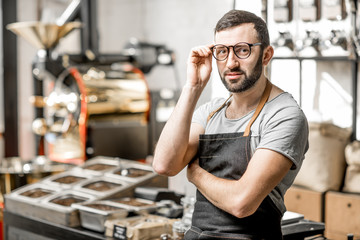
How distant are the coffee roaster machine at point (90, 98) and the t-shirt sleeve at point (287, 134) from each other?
340 cm

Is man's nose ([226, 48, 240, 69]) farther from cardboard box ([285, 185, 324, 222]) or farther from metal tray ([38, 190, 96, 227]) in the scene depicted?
cardboard box ([285, 185, 324, 222])

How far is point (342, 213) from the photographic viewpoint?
3.49 meters

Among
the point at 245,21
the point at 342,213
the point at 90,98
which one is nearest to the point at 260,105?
the point at 245,21

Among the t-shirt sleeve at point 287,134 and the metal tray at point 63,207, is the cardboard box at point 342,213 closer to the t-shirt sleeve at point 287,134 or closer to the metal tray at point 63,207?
the metal tray at point 63,207

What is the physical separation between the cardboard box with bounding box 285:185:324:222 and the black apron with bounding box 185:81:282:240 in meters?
Answer: 1.98

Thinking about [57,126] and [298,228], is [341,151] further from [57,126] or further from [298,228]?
[57,126]

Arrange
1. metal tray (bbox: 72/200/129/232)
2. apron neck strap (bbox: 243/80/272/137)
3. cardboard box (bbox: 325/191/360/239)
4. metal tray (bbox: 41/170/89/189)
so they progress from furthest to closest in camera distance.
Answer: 1. cardboard box (bbox: 325/191/360/239)
2. metal tray (bbox: 41/170/89/189)
3. metal tray (bbox: 72/200/129/232)
4. apron neck strap (bbox: 243/80/272/137)

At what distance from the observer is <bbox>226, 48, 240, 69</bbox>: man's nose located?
167 cm

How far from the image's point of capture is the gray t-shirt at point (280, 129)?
1.60 m

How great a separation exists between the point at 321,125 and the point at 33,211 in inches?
80.8

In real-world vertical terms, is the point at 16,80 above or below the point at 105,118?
above

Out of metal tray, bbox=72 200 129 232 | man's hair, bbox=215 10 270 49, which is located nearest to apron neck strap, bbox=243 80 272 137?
man's hair, bbox=215 10 270 49

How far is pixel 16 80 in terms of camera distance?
6191 millimetres

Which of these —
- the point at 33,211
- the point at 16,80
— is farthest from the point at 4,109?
the point at 33,211
